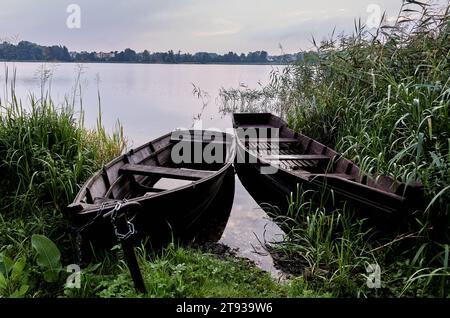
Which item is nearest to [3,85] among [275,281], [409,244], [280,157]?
[280,157]

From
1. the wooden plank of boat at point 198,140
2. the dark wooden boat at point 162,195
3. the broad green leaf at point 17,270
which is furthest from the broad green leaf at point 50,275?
the wooden plank of boat at point 198,140

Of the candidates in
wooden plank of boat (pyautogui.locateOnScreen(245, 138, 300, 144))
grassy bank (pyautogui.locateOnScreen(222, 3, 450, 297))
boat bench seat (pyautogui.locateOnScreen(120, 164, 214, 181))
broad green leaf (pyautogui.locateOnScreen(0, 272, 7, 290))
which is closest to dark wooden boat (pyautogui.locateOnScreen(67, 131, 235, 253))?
boat bench seat (pyautogui.locateOnScreen(120, 164, 214, 181))

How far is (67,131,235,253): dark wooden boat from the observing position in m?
2.41

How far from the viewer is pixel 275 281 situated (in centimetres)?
261

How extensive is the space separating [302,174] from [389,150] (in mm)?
886

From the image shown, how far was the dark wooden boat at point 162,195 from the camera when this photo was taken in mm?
2412

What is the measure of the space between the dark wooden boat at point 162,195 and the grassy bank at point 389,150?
97 cm

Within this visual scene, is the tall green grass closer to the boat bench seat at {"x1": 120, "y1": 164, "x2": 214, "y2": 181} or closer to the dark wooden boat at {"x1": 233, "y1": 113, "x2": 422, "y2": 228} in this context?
the boat bench seat at {"x1": 120, "y1": 164, "x2": 214, "y2": 181}

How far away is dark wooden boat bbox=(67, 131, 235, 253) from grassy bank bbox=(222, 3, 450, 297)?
3.19 feet

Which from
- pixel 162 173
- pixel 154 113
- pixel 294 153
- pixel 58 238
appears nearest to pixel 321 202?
pixel 162 173

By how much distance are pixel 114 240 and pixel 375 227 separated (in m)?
2.14

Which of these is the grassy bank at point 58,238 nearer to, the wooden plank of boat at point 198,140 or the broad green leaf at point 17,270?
the broad green leaf at point 17,270

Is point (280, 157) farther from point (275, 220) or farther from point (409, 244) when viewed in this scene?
point (409, 244)

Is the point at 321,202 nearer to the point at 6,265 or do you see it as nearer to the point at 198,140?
the point at 6,265
